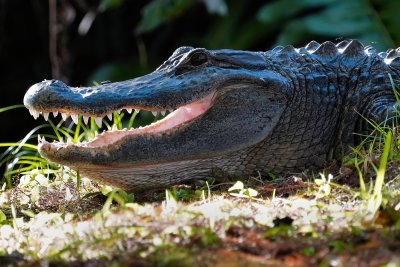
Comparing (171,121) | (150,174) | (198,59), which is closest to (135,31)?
(198,59)

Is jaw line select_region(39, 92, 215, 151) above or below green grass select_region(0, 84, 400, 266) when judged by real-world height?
above

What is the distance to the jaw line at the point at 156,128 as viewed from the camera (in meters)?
3.93

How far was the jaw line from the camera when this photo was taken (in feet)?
12.9

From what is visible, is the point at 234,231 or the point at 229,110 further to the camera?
the point at 229,110

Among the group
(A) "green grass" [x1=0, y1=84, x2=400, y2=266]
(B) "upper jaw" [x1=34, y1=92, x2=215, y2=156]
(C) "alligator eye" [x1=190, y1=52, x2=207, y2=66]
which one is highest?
(C) "alligator eye" [x1=190, y1=52, x2=207, y2=66]

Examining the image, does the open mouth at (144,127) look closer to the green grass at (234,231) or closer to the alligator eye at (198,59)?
the alligator eye at (198,59)

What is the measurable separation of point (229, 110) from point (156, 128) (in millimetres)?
439

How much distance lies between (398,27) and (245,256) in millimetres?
6347

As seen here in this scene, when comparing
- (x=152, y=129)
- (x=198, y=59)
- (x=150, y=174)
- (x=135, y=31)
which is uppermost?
(x=135, y=31)

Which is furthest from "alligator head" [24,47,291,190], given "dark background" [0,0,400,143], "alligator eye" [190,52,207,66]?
"dark background" [0,0,400,143]

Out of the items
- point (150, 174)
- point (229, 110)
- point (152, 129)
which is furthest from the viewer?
point (229, 110)

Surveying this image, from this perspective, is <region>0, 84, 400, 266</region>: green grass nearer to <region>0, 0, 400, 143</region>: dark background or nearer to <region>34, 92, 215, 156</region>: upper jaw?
<region>34, 92, 215, 156</region>: upper jaw

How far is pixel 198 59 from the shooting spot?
4.32m

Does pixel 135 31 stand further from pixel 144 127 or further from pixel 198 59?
pixel 144 127
